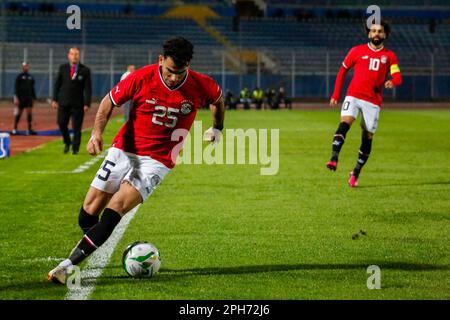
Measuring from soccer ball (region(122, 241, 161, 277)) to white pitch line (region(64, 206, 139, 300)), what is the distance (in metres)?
0.28

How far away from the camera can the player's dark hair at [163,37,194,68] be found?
25.2 ft

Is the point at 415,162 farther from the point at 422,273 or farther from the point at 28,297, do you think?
the point at 28,297

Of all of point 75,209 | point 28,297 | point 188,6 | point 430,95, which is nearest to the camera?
point 28,297

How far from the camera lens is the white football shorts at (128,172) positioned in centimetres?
796

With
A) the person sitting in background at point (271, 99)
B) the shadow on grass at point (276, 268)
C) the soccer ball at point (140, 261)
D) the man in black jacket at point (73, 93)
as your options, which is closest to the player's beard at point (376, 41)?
the shadow on grass at point (276, 268)

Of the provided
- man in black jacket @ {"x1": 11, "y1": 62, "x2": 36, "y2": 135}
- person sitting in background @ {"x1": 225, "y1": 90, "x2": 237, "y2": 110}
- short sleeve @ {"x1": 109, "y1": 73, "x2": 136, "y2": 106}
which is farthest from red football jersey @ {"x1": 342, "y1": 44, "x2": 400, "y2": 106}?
person sitting in background @ {"x1": 225, "y1": 90, "x2": 237, "y2": 110}

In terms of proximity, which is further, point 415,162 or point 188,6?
point 188,6

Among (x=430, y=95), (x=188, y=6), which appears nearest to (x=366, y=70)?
(x=430, y=95)

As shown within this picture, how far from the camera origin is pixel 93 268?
827 cm

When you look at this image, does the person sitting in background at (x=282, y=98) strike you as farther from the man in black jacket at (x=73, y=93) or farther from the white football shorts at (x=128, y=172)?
the white football shorts at (x=128, y=172)

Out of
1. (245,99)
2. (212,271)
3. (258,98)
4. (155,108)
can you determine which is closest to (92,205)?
(155,108)

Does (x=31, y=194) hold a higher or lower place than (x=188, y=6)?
lower

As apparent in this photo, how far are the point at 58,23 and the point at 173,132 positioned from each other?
6216cm

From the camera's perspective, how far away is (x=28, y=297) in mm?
7086
